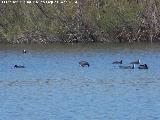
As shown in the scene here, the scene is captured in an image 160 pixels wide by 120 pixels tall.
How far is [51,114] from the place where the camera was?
32531 millimetres

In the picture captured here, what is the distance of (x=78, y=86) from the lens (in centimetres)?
4181

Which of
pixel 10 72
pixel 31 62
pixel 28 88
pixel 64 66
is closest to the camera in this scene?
pixel 28 88

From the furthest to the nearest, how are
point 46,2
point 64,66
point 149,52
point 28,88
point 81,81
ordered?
point 46,2 < point 149,52 < point 64,66 < point 81,81 < point 28,88

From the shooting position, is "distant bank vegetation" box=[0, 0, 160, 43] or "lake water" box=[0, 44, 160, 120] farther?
"distant bank vegetation" box=[0, 0, 160, 43]

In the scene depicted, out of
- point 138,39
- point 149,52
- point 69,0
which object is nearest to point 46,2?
point 69,0

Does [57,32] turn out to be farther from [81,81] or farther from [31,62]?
[81,81]

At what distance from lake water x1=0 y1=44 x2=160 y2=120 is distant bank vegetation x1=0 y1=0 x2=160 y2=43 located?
10821 mm

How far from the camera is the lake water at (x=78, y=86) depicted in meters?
32.8

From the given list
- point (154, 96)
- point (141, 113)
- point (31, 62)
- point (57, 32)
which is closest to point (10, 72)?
point (31, 62)

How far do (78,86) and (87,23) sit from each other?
37.1m

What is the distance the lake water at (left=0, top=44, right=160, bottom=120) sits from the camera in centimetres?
3281

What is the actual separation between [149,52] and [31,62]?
10.6 metres

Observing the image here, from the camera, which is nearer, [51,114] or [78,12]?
[51,114]

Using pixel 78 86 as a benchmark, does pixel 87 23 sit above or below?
above
